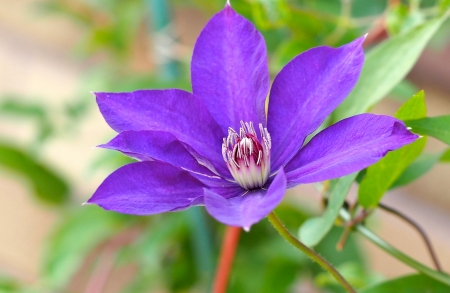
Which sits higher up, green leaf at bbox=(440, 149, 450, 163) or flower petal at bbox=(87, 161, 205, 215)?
flower petal at bbox=(87, 161, 205, 215)

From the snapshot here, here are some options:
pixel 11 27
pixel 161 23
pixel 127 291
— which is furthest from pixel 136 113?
pixel 11 27

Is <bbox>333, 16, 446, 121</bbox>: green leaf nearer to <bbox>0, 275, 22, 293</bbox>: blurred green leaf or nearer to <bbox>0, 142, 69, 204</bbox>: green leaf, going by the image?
<bbox>0, 275, 22, 293</bbox>: blurred green leaf

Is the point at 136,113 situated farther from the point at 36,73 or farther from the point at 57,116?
the point at 36,73

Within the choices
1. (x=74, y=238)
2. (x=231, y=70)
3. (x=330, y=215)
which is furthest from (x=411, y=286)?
(x=74, y=238)

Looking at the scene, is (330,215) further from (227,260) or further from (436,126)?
(227,260)

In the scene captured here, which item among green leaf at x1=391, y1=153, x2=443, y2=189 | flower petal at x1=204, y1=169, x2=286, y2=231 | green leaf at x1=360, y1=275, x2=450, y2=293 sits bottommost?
green leaf at x1=360, y1=275, x2=450, y2=293

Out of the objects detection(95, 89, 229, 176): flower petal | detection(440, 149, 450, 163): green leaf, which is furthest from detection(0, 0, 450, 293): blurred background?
detection(95, 89, 229, 176): flower petal
